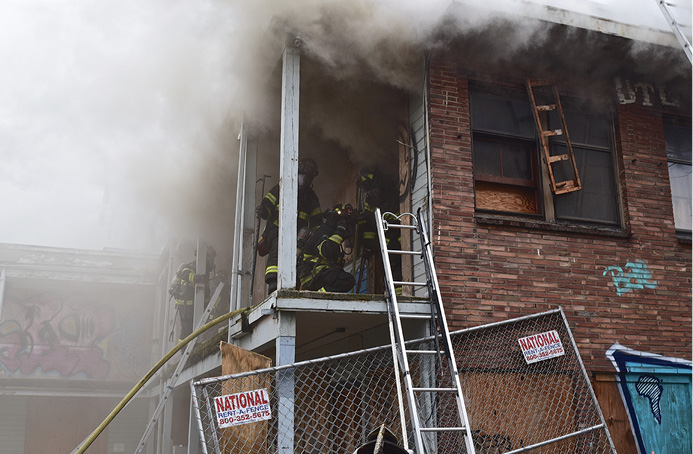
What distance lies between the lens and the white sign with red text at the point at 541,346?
5.82m

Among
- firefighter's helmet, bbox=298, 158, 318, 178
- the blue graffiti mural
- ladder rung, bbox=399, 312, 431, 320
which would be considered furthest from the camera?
firefighter's helmet, bbox=298, 158, 318, 178

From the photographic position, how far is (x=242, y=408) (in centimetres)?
471

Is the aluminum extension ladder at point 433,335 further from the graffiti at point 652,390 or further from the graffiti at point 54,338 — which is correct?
the graffiti at point 54,338

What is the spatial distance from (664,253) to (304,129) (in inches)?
182

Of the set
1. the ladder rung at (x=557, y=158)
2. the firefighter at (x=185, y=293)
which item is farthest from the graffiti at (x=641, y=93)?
the firefighter at (x=185, y=293)

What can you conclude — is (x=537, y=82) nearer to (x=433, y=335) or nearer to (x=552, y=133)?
(x=552, y=133)

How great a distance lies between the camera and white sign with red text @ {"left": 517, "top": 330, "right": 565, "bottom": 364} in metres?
5.82

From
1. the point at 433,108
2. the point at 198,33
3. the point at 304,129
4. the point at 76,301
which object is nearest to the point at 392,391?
the point at 433,108

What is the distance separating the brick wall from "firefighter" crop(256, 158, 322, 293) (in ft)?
6.56

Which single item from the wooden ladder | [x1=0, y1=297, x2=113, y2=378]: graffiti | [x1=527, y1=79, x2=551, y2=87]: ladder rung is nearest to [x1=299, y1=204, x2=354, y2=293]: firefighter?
the wooden ladder

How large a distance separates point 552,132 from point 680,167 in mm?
1847

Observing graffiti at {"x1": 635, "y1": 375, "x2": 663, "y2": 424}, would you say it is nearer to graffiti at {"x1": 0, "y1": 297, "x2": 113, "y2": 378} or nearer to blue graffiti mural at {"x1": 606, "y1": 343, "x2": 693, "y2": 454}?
blue graffiti mural at {"x1": 606, "y1": 343, "x2": 693, "y2": 454}

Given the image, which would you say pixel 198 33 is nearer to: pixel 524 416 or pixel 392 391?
pixel 392 391

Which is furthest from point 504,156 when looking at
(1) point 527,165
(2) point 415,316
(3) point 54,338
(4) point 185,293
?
(3) point 54,338
